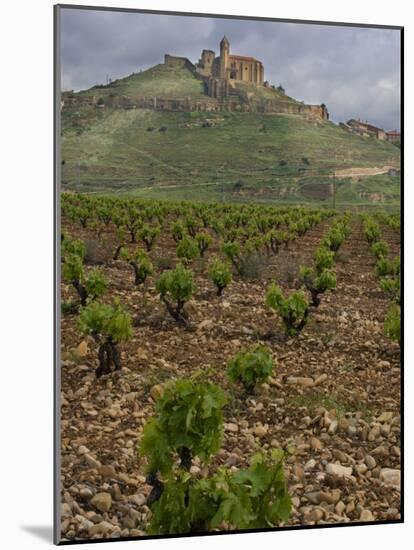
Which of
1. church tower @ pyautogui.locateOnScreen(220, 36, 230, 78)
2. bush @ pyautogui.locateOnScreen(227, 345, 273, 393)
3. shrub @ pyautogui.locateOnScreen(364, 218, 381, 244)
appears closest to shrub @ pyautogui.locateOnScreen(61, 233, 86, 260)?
bush @ pyautogui.locateOnScreen(227, 345, 273, 393)

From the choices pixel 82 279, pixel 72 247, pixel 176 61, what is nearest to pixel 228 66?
pixel 176 61

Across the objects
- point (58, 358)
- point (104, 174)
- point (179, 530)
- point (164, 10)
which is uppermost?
point (164, 10)

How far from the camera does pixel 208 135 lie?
23.5 feet

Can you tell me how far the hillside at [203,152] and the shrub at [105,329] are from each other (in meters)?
0.72

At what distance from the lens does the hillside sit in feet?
22.3

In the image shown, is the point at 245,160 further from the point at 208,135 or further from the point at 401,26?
the point at 401,26

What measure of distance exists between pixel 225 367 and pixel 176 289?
22.4 inches

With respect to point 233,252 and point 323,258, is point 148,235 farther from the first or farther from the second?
point 323,258

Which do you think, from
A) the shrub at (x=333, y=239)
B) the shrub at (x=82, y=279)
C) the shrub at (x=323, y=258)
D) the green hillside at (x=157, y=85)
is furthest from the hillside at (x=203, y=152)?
the shrub at (x=82, y=279)

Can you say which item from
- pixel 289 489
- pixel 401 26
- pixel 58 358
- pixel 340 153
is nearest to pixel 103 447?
pixel 58 358

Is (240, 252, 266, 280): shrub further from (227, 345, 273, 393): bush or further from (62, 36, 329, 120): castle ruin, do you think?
(62, 36, 329, 120): castle ruin

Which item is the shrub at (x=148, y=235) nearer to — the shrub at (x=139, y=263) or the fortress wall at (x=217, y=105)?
the shrub at (x=139, y=263)

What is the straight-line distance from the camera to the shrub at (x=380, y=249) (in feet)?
24.4

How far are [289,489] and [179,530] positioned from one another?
0.77 metres
